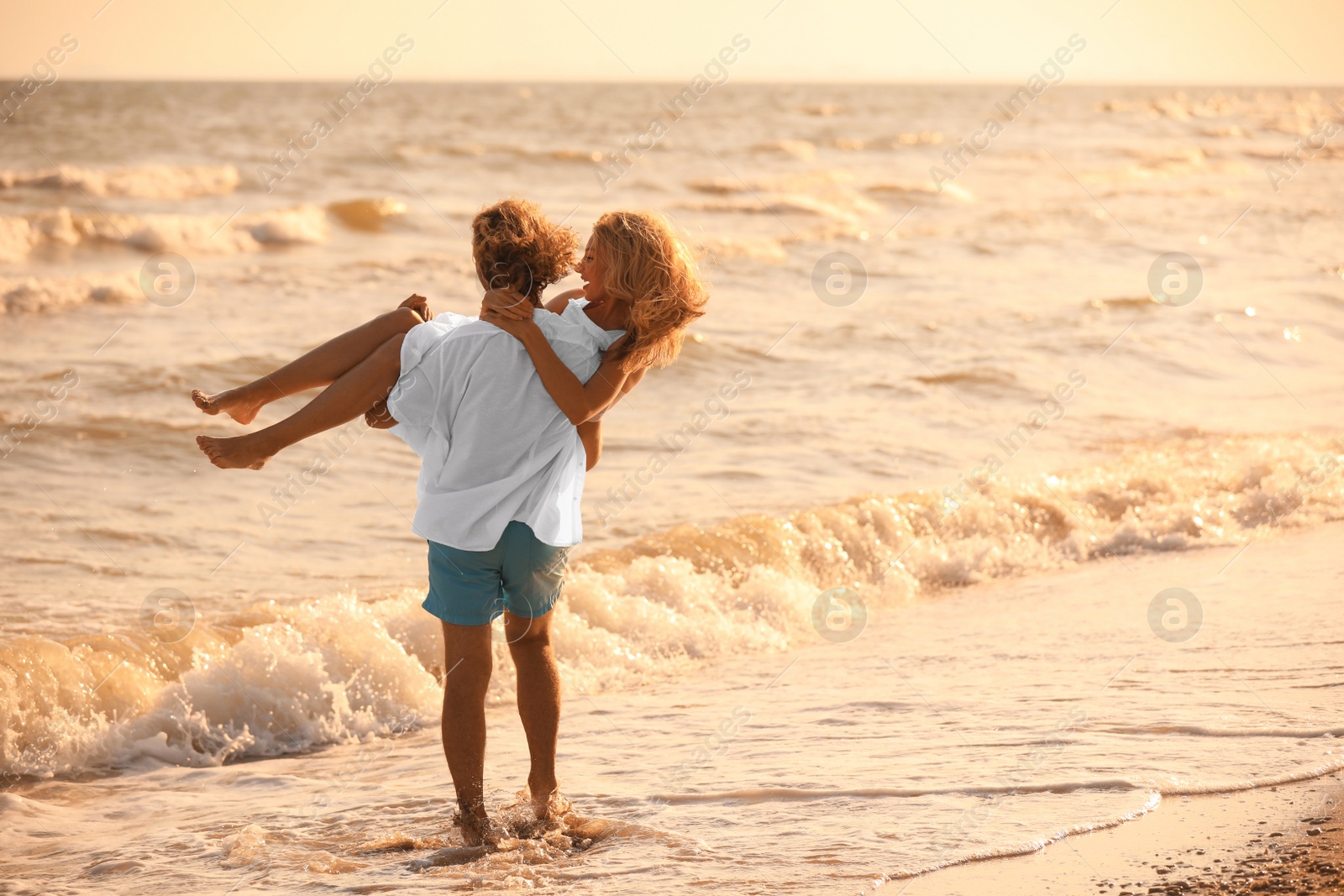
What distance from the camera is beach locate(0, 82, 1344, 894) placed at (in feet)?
11.0

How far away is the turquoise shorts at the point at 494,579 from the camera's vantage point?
10.1 ft

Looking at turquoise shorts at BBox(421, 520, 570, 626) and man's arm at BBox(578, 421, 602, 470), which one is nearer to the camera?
turquoise shorts at BBox(421, 520, 570, 626)

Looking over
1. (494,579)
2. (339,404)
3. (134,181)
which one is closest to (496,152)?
(134,181)

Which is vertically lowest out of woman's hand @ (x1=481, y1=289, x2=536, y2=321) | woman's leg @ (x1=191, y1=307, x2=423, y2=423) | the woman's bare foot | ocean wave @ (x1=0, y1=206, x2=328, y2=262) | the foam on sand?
the woman's bare foot

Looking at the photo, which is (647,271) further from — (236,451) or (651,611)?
(651,611)

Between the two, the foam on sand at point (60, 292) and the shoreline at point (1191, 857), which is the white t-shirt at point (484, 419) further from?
the foam on sand at point (60, 292)

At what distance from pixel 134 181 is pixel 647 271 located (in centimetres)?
2253

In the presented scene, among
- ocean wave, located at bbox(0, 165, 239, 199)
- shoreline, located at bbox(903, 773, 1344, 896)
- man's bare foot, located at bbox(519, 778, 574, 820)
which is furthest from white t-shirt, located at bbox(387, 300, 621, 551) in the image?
ocean wave, located at bbox(0, 165, 239, 199)

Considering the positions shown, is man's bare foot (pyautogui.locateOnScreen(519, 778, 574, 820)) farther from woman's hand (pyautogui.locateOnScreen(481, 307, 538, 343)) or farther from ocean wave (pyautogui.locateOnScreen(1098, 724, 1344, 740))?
ocean wave (pyautogui.locateOnScreen(1098, 724, 1344, 740))

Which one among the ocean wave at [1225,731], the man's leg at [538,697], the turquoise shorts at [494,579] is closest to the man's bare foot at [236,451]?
the turquoise shorts at [494,579]

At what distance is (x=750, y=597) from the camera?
6.06 m

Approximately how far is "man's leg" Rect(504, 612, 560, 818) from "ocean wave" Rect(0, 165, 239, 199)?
67.4ft

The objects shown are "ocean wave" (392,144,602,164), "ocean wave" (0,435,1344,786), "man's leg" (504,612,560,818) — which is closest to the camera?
"man's leg" (504,612,560,818)

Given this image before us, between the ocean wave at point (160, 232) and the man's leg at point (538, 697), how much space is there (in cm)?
1428
